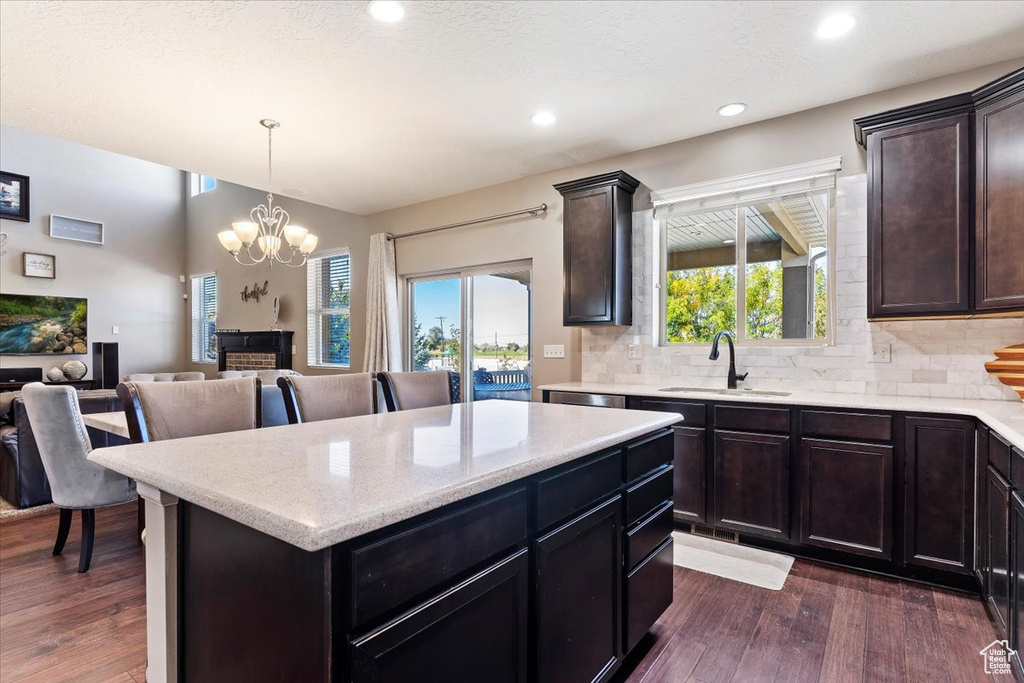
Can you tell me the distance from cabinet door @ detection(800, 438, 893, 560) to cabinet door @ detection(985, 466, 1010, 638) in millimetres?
396

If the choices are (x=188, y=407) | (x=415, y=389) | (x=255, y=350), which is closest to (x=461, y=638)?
(x=188, y=407)

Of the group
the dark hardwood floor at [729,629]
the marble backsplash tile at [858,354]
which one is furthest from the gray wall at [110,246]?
the marble backsplash tile at [858,354]

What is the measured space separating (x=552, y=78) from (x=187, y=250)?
27.3 feet

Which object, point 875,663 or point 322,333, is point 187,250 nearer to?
point 322,333

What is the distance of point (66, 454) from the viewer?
8.61 feet

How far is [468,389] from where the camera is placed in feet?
16.6

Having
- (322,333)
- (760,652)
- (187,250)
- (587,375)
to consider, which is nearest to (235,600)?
(760,652)

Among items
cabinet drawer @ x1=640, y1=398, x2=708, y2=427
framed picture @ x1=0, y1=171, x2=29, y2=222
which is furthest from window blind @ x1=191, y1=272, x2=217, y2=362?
cabinet drawer @ x1=640, y1=398, x2=708, y2=427

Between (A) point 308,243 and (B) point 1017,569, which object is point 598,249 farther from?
(B) point 1017,569

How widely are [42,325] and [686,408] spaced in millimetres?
8819

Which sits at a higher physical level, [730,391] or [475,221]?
[475,221]

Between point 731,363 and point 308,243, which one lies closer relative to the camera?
point 731,363

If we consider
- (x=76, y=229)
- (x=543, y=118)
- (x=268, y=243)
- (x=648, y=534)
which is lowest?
(x=648, y=534)

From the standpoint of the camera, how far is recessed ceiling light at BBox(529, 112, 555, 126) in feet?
10.8
